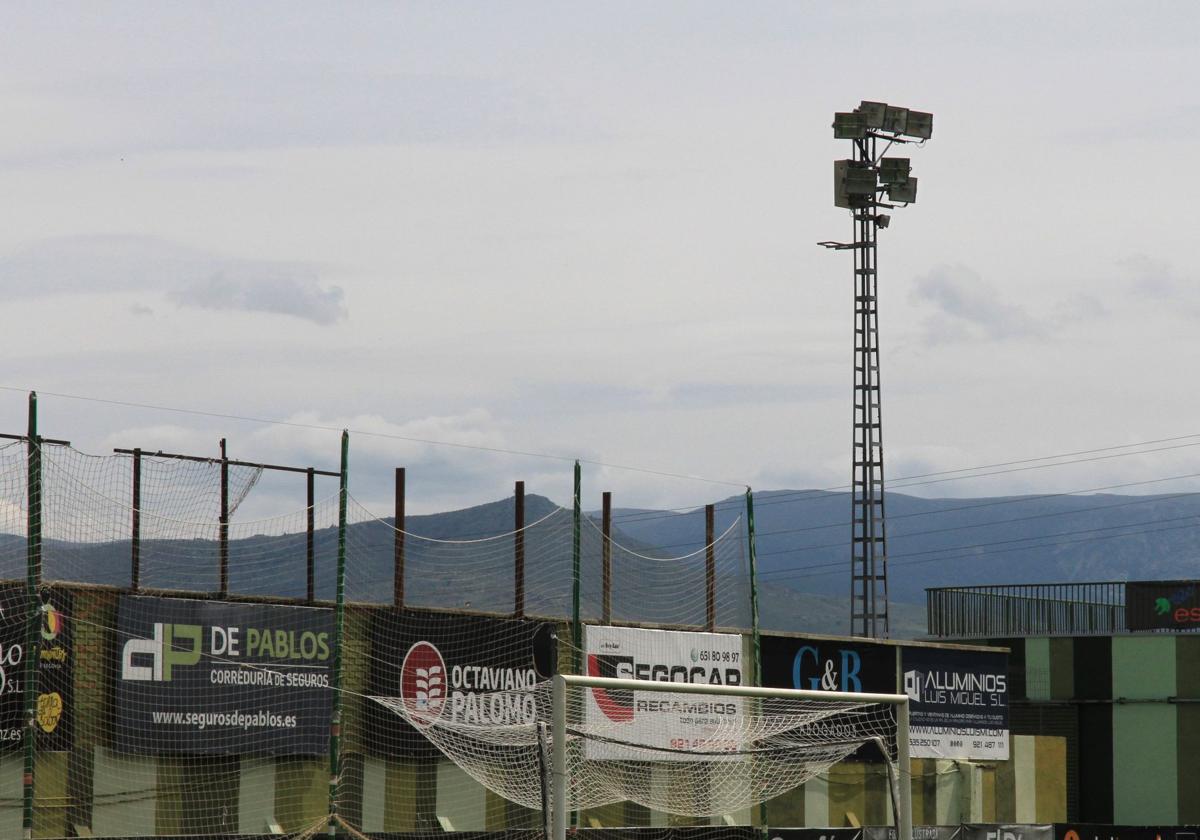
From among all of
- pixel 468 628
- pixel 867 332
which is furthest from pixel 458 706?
pixel 867 332

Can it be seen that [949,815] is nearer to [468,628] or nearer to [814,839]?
[814,839]

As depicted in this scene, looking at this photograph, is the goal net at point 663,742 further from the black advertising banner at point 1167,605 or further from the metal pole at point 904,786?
the black advertising banner at point 1167,605

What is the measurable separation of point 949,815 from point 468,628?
13.1 m

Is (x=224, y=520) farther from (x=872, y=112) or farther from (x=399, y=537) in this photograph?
(x=872, y=112)

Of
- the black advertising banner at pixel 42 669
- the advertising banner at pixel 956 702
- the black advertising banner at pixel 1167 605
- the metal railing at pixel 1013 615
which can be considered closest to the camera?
the black advertising banner at pixel 42 669

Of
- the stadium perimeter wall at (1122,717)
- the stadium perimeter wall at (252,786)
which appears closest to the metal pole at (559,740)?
the stadium perimeter wall at (252,786)

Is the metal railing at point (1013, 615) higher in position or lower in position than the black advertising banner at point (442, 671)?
higher

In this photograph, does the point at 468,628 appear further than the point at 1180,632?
No

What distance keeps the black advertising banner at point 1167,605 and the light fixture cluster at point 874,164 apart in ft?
42.8

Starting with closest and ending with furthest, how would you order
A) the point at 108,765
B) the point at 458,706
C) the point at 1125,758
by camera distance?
the point at 108,765 < the point at 458,706 < the point at 1125,758

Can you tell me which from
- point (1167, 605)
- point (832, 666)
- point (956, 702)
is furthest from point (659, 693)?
point (1167, 605)

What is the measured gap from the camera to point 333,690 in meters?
23.7

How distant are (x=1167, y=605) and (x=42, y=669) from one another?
124 feet

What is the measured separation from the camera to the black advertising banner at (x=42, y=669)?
824 inches
